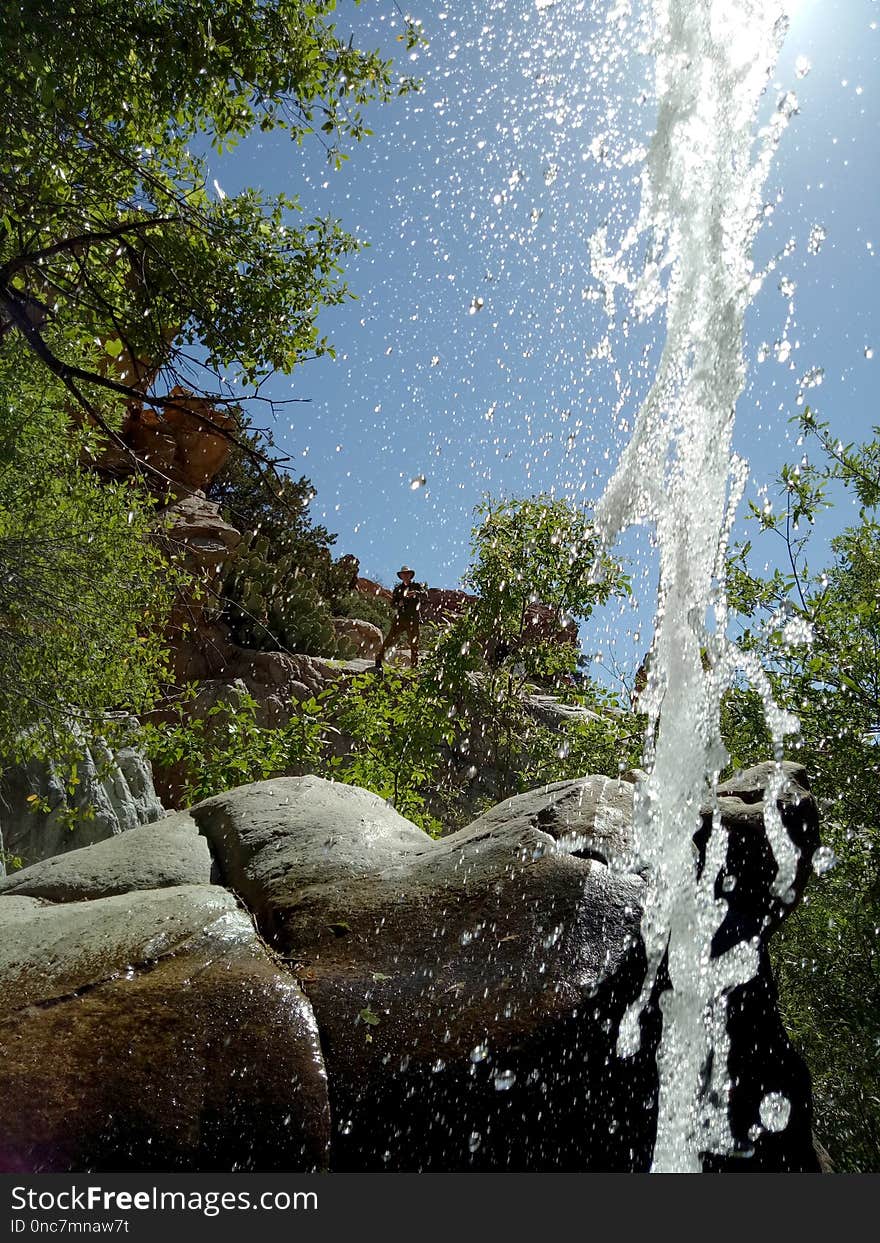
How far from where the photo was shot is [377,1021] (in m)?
3.70

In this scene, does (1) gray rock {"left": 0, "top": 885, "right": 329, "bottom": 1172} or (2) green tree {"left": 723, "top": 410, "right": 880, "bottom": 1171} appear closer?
(1) gray rock {"left": 0, "top": 885, "right": 329, "bottom": 1172}

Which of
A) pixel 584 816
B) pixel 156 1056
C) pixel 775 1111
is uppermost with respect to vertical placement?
pixel 584 816

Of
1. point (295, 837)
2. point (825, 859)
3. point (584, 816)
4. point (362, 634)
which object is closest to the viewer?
point (584, 816)

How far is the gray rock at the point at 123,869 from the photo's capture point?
486 cm

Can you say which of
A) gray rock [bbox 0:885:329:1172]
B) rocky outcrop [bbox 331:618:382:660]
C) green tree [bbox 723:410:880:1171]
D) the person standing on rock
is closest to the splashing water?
green tree [bbox 723:410:880:1171]

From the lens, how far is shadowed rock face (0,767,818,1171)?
132 inches

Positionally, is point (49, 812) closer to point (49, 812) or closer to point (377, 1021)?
point (49, 812)

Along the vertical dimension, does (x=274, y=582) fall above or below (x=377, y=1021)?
above

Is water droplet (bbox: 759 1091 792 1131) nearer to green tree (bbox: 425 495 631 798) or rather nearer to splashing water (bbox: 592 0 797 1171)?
splashing water (bbox: 592 0 797 1171)

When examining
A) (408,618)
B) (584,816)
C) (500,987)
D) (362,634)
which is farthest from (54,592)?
(362,634)

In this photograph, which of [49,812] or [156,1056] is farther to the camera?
[49,812]

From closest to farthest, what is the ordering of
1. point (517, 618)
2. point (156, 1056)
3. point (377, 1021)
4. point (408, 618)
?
point (156, 1056) → point (377, 1021) → point (517, 618) → point (408, 618)

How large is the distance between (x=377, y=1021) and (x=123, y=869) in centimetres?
199

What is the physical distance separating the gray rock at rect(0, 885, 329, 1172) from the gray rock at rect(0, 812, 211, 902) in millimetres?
824
